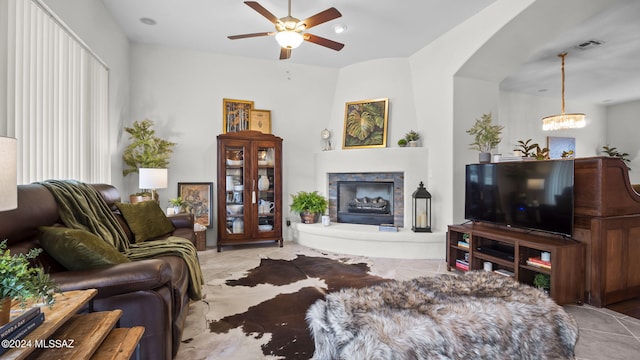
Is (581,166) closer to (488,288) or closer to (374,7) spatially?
(488,288)

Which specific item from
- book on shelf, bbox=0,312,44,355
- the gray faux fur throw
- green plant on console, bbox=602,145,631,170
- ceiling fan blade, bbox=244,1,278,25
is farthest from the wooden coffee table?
green plant on console, bbox=602,145,631,170

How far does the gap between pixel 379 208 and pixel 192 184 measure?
113 inches

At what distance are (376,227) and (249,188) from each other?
1.97 m

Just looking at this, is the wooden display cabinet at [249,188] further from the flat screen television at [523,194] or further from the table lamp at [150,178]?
the flat screen television at [523,194]

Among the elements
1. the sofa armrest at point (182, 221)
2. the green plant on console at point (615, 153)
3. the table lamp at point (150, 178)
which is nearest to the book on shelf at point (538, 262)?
the sofa armrest at point (182, 221)

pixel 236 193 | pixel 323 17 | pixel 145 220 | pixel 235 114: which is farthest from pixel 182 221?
pixel 323 17

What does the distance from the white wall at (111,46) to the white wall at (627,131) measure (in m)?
10.2

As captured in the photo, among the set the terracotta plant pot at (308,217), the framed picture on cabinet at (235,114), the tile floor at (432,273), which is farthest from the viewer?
the terracotta plant pot at (308,217)

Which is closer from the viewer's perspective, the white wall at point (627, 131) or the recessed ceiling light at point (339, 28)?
the recessed ceiling light at point (339, 28)

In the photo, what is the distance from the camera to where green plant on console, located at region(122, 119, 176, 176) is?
397 centimetres

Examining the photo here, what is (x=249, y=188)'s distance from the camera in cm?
459

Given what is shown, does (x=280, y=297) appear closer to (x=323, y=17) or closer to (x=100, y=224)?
(x=100, y=224)

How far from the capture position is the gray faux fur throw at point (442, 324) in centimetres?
129

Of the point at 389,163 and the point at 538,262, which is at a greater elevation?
the point at 389,163
